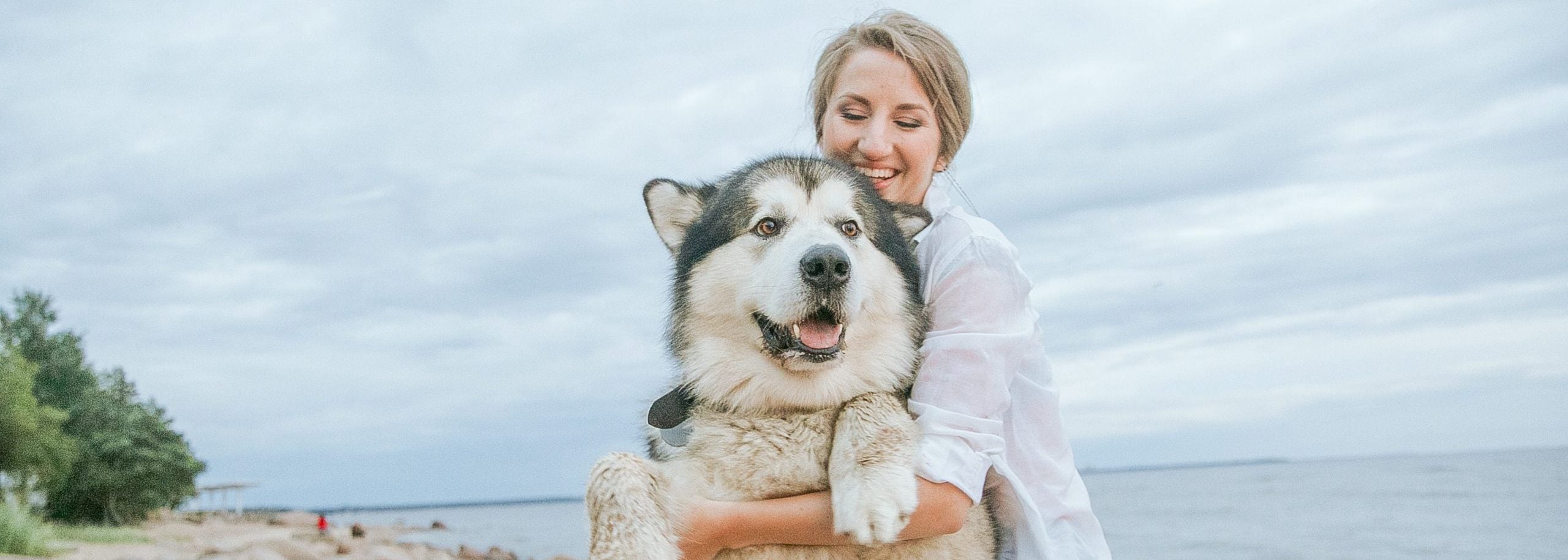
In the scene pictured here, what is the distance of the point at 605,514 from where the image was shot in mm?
3291

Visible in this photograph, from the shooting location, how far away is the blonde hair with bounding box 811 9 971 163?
4324mm

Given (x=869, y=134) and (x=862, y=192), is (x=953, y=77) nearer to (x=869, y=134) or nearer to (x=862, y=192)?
(x=869, y=134)

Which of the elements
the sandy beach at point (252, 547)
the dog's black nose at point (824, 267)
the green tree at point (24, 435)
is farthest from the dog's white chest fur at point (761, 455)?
the green tree at point (24, 435)

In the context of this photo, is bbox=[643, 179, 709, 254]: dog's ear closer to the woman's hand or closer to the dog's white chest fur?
the dog's white chest fur

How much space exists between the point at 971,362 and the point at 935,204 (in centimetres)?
107

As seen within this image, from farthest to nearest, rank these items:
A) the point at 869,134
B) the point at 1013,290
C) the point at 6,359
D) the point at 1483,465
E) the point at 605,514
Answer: the point at 1483,465 < the point at 6,359 < the point at 869,134 < the point at 1013,290 < the point at 605,514

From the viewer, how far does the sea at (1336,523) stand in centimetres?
2794

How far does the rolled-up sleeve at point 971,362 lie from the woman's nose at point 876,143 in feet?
2.54

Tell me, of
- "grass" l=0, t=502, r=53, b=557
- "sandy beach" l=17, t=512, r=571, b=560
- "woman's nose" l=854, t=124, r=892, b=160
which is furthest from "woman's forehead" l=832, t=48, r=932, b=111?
"grass" l=0, t=502, r=53, b=557

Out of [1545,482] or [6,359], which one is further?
[1545,482]

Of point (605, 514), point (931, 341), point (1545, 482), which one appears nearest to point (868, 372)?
point (931, 341)

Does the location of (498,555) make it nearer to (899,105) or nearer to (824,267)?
(899,105)

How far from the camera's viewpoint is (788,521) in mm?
3268

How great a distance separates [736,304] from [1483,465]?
9213 centimetres
